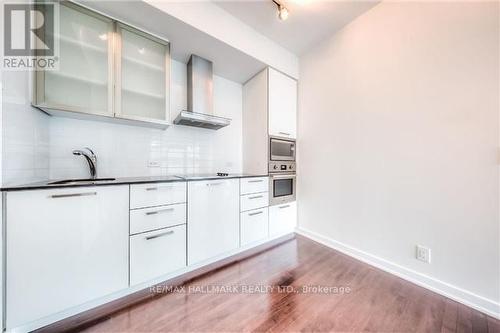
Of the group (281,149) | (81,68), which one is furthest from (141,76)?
(281,149)

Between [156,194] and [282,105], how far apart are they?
1908mm

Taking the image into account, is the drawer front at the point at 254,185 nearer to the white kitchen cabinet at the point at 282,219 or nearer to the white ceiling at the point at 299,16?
the white kitchen cabinet at the point at 282,219

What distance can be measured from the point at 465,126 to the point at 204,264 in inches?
97.1

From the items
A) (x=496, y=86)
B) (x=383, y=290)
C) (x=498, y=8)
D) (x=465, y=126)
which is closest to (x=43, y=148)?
(x=383, y=290)

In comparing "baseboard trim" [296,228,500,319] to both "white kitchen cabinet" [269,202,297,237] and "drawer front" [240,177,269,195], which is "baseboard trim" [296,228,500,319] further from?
"drawer front" [240,177,269,195]

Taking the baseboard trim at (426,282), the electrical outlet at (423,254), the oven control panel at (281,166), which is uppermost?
the oven control panel at (281,166)

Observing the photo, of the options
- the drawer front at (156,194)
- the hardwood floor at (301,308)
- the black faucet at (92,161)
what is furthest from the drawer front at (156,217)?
the black faucet at (92,161)

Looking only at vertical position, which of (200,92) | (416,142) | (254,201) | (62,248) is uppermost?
(200,92)

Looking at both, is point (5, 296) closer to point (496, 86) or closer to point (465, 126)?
point (465, 126)

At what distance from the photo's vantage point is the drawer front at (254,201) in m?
2.06

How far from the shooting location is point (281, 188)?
2.48 meters

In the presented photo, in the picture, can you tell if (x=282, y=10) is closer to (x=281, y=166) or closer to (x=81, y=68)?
(x=281, y=166)

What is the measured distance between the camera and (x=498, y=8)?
120cm

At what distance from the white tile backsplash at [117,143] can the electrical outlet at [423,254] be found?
217cm
